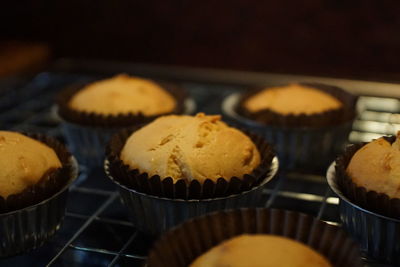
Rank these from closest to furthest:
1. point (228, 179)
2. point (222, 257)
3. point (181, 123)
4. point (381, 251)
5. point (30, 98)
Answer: point (222, 257), point (381, 251), point (228, 179), point (181, 123), point (30, 98)

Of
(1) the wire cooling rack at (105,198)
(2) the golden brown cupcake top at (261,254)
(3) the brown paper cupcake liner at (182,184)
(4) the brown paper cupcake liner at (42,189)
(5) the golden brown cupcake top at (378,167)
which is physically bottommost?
(1) the wire cooling rack at (105,198)

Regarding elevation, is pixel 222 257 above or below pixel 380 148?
below

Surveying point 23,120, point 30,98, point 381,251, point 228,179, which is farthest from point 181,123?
point 30,98

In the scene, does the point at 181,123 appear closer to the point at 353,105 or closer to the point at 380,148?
the point at 380,148

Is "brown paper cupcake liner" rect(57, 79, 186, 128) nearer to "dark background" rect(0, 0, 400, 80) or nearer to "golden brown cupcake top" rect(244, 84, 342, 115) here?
"golden brown cupcake top" rect(244, 84, 342, 115)

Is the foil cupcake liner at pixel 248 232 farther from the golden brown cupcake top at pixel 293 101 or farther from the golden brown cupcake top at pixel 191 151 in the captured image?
the golden brown cupcake top at pixel 293 101

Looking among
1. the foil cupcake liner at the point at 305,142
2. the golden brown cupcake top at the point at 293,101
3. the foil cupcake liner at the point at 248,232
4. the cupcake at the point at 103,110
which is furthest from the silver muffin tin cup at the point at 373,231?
the cupcake at the point at 103,110

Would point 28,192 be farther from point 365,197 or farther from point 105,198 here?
point 365,197
